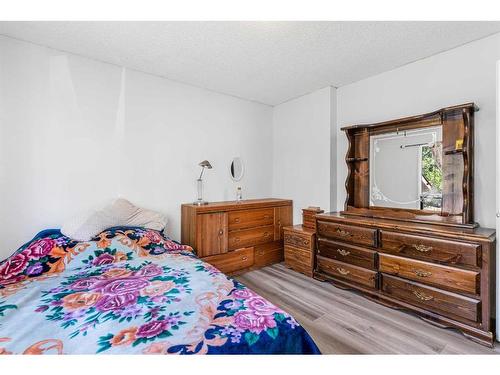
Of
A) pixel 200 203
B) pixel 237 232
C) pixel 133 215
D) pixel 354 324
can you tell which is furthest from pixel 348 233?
pixel 133 215

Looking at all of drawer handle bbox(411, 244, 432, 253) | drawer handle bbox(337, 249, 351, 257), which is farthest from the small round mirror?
drawer handle bbox(411, 244, 432, 253)

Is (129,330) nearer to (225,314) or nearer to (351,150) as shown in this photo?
(225,314)

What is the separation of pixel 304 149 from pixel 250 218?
130 cm

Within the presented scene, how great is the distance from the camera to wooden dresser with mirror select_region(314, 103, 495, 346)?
5.85 feet

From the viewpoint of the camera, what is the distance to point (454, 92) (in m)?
2.23

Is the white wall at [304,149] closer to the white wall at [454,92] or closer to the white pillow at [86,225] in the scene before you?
the white wall at [454,92]

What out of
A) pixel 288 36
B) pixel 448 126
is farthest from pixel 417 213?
pixel 288 36

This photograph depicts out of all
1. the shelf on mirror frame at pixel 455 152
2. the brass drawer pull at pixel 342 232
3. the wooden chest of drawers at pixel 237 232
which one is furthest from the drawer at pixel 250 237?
the shelf on mirror frame at pixel 455 152

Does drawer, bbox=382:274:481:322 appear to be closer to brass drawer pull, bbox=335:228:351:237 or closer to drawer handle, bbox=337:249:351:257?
drawer handle, bbox=337:249:351:257

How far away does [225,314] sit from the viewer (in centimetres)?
117

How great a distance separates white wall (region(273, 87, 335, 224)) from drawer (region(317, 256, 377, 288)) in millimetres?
756

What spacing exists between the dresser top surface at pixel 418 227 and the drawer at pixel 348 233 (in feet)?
0.21

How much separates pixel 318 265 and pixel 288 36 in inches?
96.0

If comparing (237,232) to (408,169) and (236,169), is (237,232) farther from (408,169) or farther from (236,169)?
(408,169)
